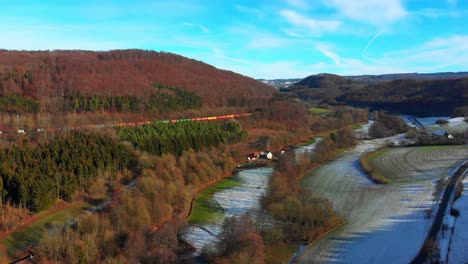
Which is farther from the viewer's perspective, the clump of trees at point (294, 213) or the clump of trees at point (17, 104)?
the clump of trees at point (17, 104)

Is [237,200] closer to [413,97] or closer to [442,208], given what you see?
[442,208]

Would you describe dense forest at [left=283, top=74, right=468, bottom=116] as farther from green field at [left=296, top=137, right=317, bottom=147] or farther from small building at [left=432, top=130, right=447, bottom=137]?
green field at [left=296, top=137, right=317, bottom=147]

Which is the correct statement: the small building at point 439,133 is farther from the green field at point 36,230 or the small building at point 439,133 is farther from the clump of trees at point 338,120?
the green field at point 36,230

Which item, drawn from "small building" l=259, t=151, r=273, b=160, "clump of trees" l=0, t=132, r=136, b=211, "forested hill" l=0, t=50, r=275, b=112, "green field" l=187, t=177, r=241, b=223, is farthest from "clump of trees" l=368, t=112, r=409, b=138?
"clump of trees" l=0, t=132, r=136, b=211

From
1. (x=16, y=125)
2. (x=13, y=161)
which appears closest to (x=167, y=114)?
(x=16, y=125)

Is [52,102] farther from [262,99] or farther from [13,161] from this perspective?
[262,99]

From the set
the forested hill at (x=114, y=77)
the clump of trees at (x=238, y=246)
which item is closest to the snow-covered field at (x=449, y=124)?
the forested hill at (x=114, y=77)
